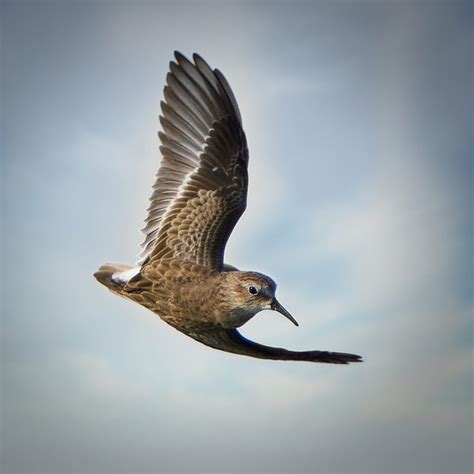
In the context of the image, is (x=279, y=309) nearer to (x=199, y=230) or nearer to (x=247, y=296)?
(x=247, y=296)

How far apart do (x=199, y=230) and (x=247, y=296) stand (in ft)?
4.35

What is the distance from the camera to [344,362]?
7.64 m

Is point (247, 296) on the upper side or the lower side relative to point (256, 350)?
upper

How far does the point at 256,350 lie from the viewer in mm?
7688

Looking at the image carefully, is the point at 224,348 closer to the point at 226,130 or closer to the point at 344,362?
the point at 344,362

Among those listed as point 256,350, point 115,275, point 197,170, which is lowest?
point 256,350

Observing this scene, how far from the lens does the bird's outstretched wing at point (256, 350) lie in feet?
24.7

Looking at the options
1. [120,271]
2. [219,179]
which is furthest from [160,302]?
[219,179]

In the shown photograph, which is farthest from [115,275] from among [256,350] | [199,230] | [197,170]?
[256,350]

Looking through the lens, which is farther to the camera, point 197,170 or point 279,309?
point 197,170

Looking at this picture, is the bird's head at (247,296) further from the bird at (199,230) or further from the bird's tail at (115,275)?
the bird's tail at (115,275)

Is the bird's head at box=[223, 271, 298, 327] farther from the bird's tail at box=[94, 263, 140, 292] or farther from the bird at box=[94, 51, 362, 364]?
the bird's tail at box=[94, 263, 140, 292]

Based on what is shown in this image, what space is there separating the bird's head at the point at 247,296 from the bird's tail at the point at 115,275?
5.05ft

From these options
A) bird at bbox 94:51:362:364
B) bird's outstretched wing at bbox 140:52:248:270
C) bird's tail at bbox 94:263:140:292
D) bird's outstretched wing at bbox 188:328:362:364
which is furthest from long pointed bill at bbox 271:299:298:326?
bird's tail at bbox 94:263:140:292
